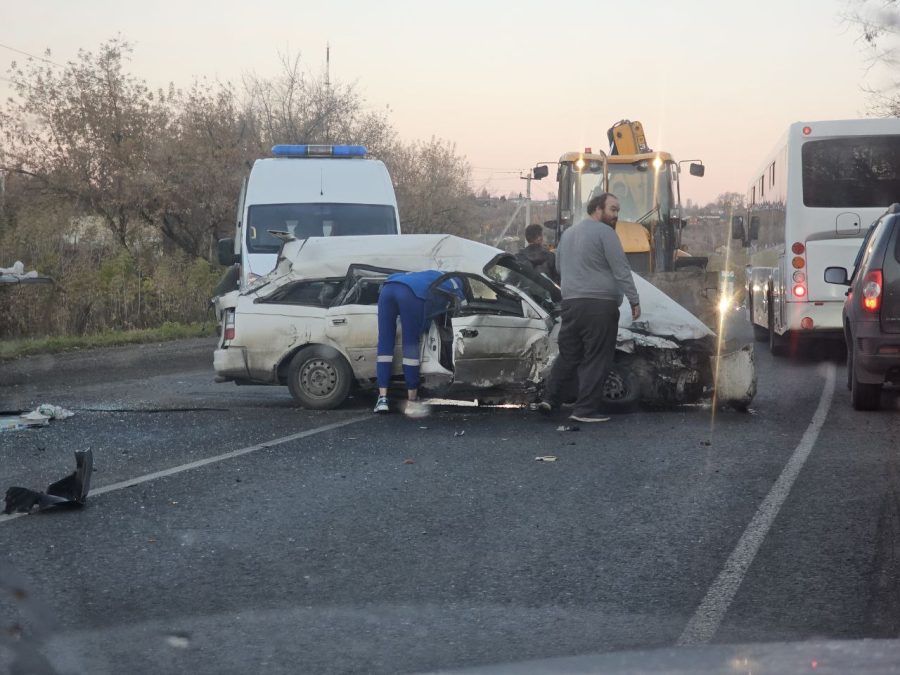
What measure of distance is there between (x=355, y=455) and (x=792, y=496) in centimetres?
323

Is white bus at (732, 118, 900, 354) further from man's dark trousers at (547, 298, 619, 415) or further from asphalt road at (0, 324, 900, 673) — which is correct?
man's dark trousers at (547, 298, 619, 415)

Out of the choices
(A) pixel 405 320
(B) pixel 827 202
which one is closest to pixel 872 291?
(A) pixel 405 320

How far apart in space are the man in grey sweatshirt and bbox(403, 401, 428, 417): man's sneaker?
51.0 inches

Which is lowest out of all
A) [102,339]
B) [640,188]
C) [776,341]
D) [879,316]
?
[776,341]

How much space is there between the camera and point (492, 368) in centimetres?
1098

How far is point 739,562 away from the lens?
5.54 meters

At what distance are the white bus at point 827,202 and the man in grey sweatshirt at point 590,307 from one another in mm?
6536

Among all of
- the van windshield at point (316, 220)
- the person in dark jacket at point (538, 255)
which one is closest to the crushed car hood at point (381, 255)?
the person in dark jacket at point (538, 255)

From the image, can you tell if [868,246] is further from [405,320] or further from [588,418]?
[405,320]

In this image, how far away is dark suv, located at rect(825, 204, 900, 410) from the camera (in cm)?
1074

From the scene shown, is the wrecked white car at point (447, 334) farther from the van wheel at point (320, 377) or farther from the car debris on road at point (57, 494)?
the car debris on road at point (57, 494)

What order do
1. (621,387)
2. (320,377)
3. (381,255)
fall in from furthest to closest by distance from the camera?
(381,255) → (320,377) → (621,387)

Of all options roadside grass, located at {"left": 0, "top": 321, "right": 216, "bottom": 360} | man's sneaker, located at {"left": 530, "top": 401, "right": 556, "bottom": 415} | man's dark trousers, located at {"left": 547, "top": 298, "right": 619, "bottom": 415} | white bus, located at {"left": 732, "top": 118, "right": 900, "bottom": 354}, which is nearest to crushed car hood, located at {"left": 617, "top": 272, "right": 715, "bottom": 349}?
man's dark trousers, located at {"left": 547, "top": 298, "right": 619, "bottom": 415}

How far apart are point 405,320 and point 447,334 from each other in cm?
49
